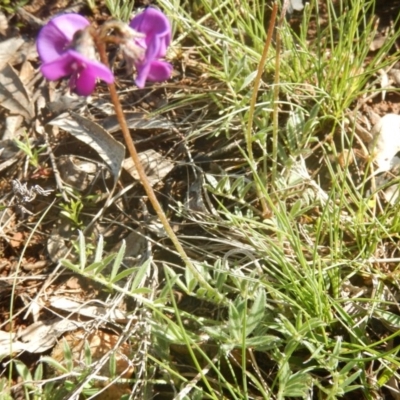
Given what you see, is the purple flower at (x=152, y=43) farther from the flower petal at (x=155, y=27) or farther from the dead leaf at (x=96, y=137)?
the dead leaf at (x=96, y=137)

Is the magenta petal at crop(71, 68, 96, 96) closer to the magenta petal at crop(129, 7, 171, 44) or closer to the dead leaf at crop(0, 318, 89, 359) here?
the magenta petal at crop(129, 7, 171, 44)

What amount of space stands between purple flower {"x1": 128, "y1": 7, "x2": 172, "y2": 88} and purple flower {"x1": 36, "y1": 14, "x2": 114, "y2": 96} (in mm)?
105

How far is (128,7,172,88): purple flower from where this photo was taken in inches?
61.7

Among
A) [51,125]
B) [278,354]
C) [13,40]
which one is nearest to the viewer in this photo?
[278,354]

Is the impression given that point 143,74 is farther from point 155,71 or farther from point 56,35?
point 56,35

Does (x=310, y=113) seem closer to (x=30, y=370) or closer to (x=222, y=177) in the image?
(x=222, y=177)

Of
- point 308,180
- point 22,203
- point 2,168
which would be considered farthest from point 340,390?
point 2,168

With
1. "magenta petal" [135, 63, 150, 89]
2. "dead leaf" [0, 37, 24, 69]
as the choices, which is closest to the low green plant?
"dead leaf" [0, 37, 24, 69]

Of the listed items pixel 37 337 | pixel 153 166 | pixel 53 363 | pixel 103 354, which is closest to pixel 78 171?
pixel 153 166

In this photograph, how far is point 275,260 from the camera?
2.12 m

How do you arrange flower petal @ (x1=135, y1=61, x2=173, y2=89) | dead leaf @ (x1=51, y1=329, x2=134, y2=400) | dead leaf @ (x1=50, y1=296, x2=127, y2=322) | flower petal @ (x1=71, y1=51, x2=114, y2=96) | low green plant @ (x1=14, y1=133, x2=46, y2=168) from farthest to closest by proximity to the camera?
low green plant @ (x1=14, y1=133, x2=46, y2=168), dead leaf @ (x1=50, y1=296, x2=127, y2=322), dead leaf @ (x1=51, y1=329, x2=134, y2=400), flower petal @ (x1=135, y1=61, x2=173, y2=89), flower petal @ (x1=71, y1=51, x2=114, y2=96)

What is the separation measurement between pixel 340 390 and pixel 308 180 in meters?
0.88

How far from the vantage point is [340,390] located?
1.90 metres

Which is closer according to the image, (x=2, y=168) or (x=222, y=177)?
(x=222, y=177)
